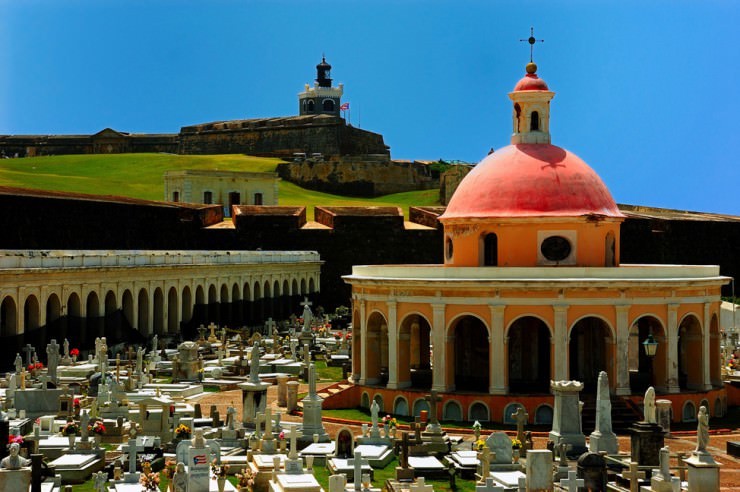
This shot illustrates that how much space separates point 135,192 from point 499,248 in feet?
234

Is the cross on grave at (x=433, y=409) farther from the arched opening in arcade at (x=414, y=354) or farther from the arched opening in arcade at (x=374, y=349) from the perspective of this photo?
the arched opening in arcade at (x=374, y=349)

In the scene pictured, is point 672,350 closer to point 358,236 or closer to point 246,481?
point 246,481

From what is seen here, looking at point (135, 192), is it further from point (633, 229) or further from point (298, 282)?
point (633, 229)

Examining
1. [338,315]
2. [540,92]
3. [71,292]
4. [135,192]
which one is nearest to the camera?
[540,92]

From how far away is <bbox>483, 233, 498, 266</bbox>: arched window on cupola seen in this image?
35094 mm

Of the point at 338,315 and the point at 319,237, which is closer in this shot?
the point at 338,315

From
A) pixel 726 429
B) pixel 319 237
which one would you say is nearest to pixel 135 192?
pixel 319 237

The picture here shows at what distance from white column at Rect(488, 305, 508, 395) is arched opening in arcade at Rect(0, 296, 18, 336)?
18.3m

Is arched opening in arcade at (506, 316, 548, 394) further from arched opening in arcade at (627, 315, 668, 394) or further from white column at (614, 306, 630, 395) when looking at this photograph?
white column at (614, 306, 630, 395)

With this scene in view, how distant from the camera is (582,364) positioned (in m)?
35.2

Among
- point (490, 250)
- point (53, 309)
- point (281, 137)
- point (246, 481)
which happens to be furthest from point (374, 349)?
point (281, 137)

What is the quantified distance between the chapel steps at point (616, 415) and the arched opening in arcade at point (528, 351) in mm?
2458

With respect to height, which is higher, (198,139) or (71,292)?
(198,139)

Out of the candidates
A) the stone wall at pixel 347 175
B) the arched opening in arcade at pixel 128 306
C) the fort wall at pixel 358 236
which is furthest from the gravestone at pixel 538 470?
the stone wall at pixel 347 175
